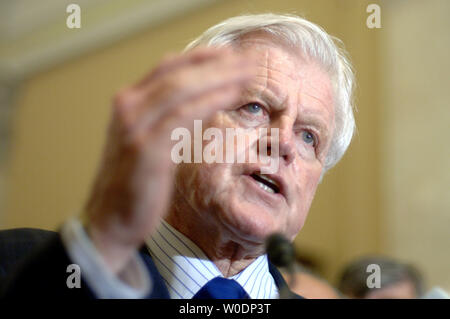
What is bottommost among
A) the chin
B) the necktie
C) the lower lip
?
the necktie

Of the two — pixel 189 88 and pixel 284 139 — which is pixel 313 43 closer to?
pixel 284 139

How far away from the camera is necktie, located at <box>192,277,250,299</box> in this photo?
1455 mm

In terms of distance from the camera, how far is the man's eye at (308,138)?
1.70 meters

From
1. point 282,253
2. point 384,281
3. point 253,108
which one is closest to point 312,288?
point 384,281

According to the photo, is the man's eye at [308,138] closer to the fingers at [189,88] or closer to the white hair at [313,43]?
the white hair at [313,43]

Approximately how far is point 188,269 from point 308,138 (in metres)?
0.48

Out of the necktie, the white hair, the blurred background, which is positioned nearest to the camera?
the necktie

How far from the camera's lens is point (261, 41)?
5.75 ft

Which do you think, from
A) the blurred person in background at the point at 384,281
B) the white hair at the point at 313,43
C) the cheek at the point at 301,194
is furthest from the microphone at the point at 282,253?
the blurred person in background at the point at 384,281

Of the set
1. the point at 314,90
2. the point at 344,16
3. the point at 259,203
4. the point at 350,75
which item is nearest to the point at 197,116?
the point at 259,203

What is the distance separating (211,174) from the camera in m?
1.57

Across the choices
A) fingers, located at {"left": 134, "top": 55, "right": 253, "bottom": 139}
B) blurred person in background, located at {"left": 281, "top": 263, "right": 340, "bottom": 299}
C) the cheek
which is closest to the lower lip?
the cheek

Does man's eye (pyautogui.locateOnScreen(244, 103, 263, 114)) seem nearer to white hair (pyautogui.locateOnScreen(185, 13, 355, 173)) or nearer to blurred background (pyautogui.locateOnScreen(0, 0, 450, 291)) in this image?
white hair (pyautogui.locateOnScreen(185, 13, 355, 173))

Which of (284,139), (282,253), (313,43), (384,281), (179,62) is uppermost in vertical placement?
(313,43)
